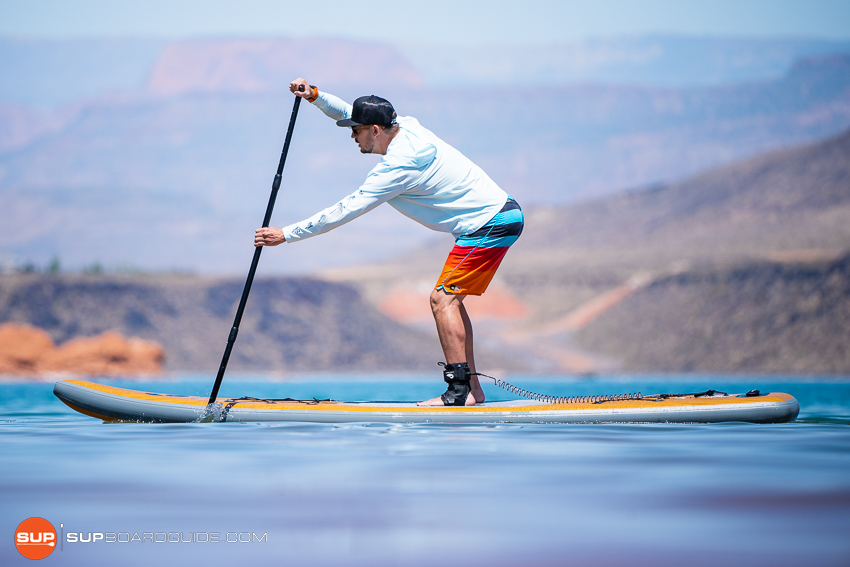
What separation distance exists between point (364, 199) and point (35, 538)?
4558 mm

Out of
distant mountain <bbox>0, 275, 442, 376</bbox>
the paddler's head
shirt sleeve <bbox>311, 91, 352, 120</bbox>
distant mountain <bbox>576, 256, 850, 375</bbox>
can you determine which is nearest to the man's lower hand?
the paddler's head

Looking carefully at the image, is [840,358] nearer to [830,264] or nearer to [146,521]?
[830,264]

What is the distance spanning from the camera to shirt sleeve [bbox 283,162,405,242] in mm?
8258

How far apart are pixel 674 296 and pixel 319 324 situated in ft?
73.4

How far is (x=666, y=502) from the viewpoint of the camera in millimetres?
4844

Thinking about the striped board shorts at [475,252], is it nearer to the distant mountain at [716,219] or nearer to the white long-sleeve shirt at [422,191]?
the white long-sleeve shirt at [422,191]

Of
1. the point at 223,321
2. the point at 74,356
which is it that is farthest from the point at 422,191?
the point at 223,321

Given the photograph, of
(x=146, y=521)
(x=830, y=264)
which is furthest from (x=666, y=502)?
(x=830, y=264)

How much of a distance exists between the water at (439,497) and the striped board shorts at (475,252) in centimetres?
144

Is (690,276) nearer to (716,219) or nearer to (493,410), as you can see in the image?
(716,219)

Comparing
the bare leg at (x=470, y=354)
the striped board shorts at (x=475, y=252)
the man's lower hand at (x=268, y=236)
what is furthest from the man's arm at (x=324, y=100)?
the bare leg at (x=470, y=354)

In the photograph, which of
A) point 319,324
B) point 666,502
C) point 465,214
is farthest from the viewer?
point 319,324

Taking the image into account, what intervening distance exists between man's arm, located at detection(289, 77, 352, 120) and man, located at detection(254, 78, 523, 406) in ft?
2.65

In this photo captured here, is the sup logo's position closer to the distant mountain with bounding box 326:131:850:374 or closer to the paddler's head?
the paddler's head
